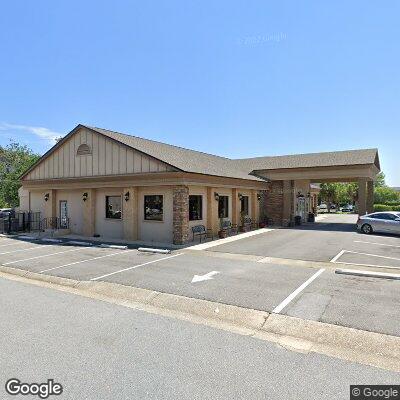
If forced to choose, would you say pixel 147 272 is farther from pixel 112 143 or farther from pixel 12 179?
pixel 12 179

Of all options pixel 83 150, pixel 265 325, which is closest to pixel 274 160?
pixel 83 150

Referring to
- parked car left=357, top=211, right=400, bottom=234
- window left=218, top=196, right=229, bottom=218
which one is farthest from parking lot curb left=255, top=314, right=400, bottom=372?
parked car left=357, top=211, right=400, bottom=234

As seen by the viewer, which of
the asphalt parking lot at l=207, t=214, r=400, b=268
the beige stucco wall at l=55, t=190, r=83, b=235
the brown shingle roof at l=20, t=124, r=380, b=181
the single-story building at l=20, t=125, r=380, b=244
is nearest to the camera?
the asphalt parking lot at l=207, t=214, r=400, b=268

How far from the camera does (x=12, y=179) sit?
124ft

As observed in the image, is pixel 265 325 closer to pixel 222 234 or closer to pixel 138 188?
pixel 222 234

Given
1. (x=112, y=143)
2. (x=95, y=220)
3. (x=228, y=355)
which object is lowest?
(x=228, y=355)

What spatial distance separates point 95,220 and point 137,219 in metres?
3.49

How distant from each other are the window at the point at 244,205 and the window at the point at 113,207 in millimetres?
8787

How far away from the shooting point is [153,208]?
59.2 feet

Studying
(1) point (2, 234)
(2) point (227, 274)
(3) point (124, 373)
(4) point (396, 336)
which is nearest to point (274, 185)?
(2) point (227, 274)

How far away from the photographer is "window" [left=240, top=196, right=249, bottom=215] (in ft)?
78.5

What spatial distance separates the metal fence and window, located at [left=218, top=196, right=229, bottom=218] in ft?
41.7

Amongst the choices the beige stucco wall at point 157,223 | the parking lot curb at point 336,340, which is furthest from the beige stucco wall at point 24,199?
the parking lot curb at point 336,340

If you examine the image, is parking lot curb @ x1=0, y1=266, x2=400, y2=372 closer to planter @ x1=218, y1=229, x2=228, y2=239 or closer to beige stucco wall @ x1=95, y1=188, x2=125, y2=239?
beige stucco wall @ x1=95, y1=188, x2=125, y2=239
